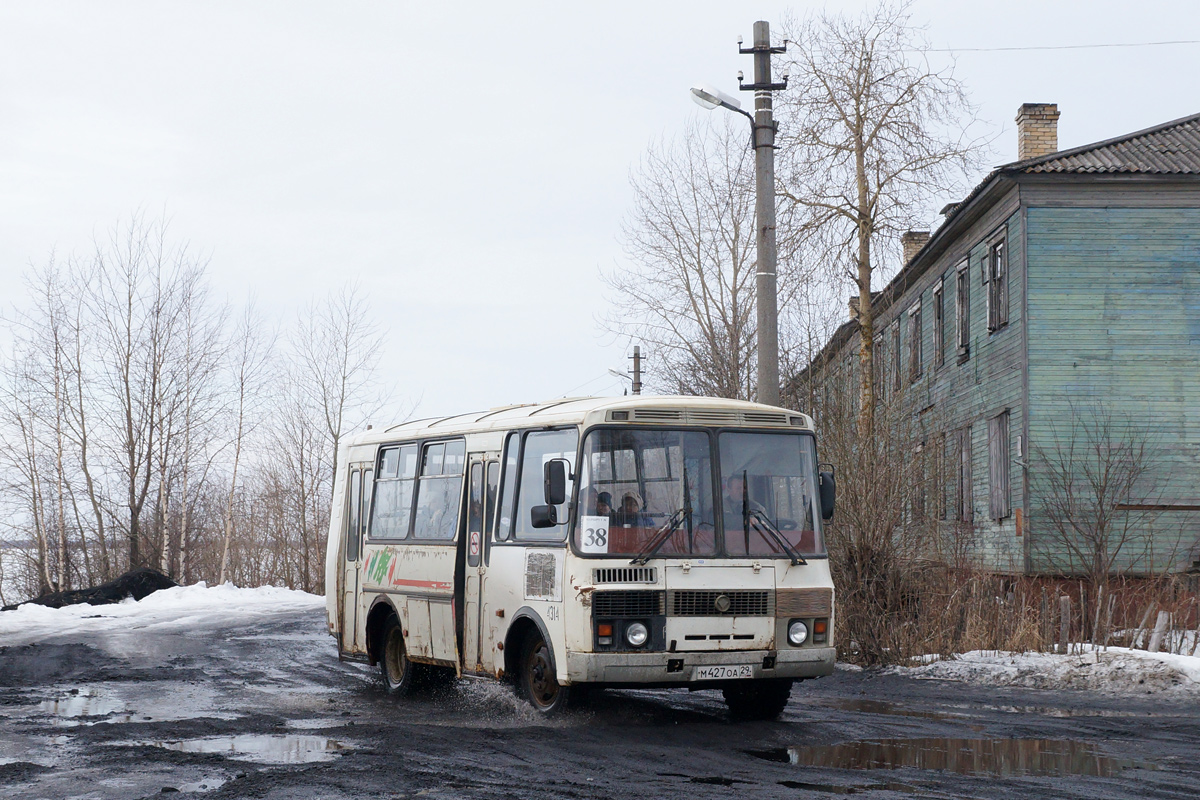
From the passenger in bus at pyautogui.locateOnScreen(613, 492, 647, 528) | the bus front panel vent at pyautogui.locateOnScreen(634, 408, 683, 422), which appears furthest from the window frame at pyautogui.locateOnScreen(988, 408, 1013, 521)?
the passenger in bus at pyautogui.locateOnScreen(613, 492, 647, 528)

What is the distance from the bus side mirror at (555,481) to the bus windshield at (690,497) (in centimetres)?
30

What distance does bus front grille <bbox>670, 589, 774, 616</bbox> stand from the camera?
10117 mm

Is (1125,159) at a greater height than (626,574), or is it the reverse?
(1125,159)

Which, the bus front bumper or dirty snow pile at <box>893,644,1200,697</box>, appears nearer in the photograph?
the bus front bumper

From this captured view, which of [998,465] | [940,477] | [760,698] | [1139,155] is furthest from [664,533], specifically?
[1139,155]

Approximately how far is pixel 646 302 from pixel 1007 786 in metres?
31.2

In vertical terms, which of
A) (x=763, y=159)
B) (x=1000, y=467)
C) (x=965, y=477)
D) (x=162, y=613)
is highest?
(x=763, y=159)

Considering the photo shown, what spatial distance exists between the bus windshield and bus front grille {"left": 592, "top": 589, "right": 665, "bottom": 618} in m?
0.31

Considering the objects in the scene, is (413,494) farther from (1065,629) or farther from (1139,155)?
(1139,155)

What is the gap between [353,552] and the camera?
15.0 metres

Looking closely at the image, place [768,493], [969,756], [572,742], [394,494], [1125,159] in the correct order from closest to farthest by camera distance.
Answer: [969,756]
[572,742]
[768,493]
[394,494]
[1125,159]

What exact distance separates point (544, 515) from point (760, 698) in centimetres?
246

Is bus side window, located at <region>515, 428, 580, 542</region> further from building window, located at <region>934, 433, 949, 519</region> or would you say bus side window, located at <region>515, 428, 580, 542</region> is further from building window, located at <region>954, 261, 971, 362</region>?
building window, located at <region>954, 261, 971, 362</region>

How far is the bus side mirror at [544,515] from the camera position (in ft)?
34.0
